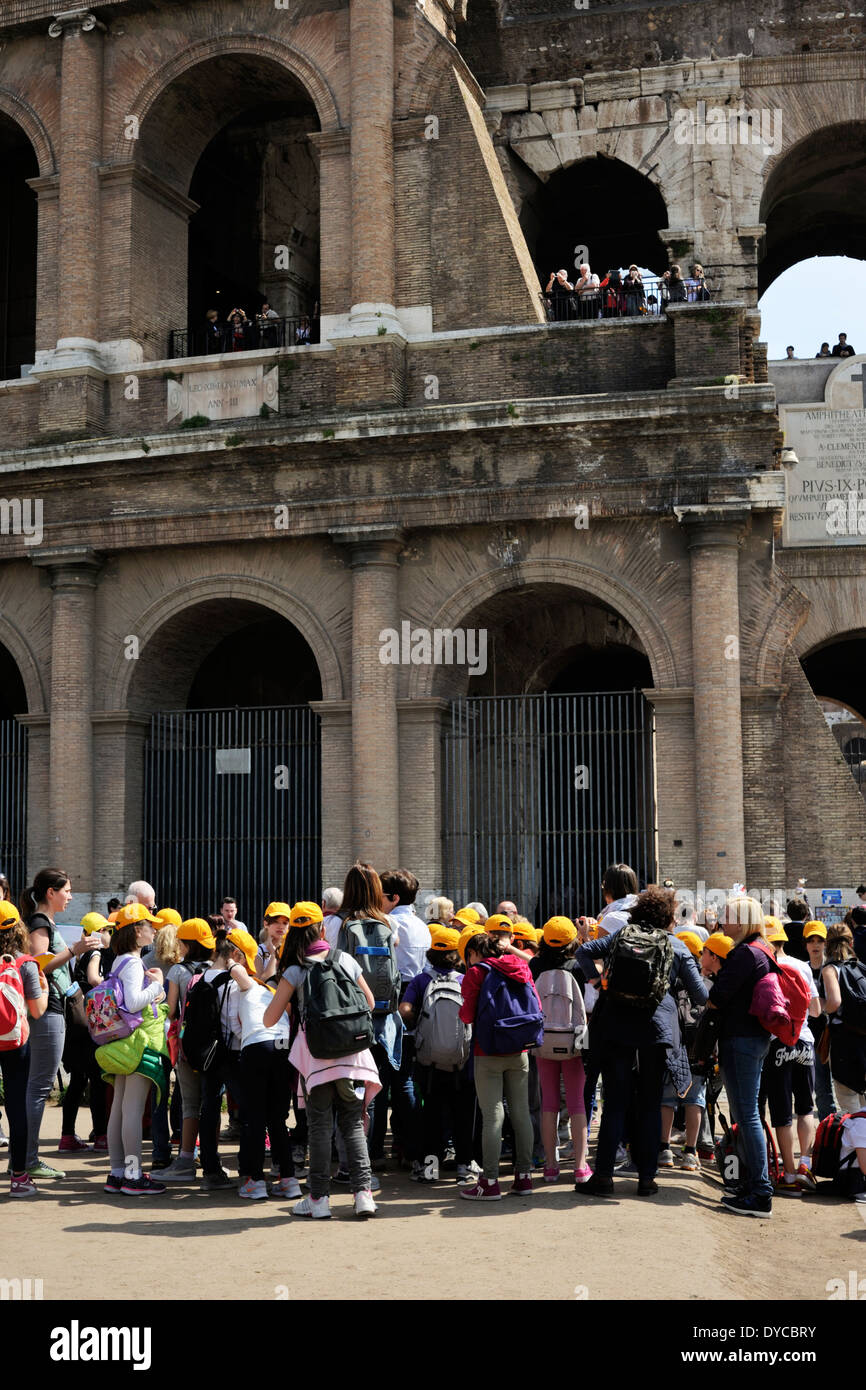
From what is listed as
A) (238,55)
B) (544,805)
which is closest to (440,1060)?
(544,805)

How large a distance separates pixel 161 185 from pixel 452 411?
17.8ft

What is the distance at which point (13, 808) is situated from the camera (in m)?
19.1

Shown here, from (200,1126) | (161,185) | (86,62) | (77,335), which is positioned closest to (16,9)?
(86,62)

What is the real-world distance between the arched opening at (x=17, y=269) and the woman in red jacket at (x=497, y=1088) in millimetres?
16920

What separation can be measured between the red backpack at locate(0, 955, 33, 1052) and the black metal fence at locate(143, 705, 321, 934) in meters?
10.1

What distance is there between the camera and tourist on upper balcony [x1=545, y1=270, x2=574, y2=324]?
748 inches

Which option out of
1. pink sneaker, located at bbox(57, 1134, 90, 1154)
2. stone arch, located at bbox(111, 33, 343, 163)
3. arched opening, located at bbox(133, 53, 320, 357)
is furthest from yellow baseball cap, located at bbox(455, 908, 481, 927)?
stone arch, located at bbox(111, 33, 343, 163)

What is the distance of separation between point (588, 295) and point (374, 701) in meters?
5.97

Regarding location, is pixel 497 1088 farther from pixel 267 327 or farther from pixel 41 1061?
pixel 267 327

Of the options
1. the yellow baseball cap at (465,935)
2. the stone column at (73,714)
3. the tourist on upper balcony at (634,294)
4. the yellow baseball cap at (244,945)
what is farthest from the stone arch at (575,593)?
the yellow baseball cap at (244,945)

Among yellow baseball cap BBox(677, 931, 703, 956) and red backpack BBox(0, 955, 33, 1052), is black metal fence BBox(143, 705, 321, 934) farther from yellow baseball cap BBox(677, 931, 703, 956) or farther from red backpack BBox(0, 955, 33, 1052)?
red backpack BBox(0, 955, 33, 1052)

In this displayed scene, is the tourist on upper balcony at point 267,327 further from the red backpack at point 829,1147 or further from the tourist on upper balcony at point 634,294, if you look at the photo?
the red backpack at point 829,1147

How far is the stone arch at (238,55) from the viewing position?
18.2m

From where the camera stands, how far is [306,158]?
22109 millimetres
